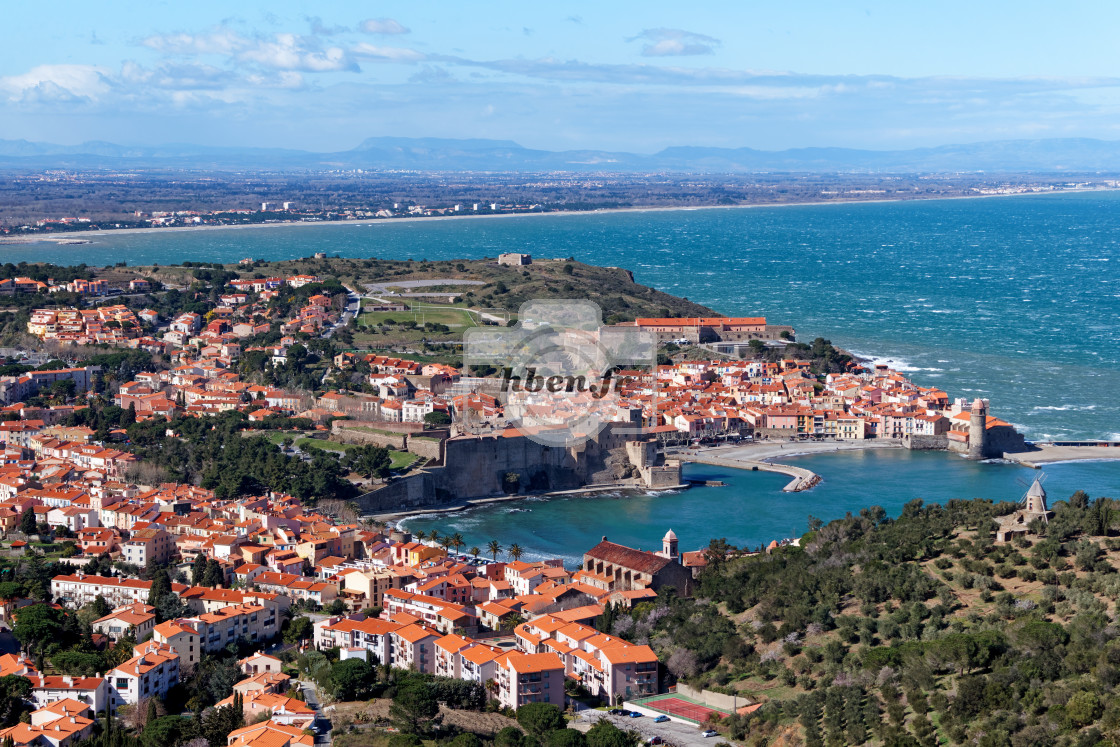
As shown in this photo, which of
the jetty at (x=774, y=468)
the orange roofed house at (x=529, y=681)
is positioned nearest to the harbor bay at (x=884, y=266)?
the jetty at (x=774, y=468)

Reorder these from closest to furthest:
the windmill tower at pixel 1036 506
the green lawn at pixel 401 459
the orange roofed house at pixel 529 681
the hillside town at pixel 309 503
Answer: the orange roofed house at pixel 529 681, the hillside town at pixel 309 503, the windmill tower at pixel 1036 506, the green lawn at pixel 401 459

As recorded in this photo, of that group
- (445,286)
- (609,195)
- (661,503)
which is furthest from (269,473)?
(609,195)

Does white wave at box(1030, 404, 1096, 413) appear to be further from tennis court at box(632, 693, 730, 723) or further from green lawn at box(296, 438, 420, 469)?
tennis court at box(632, 693, 730, 723)

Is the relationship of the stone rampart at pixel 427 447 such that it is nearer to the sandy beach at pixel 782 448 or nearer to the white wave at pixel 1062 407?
the sandy beach at pixel 782 448

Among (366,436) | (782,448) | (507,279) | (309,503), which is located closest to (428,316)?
(507,279)

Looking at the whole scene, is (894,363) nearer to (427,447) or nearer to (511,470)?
(511,470)

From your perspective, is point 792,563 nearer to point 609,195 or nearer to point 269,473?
point 269,473
